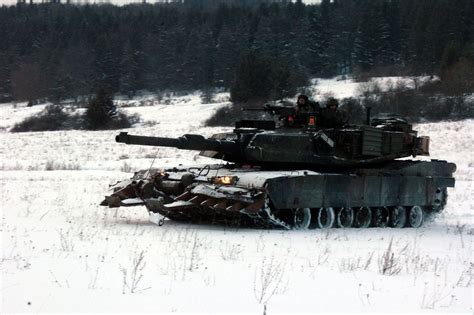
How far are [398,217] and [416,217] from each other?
2.05 feet

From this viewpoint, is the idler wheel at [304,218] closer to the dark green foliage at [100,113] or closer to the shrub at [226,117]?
the shrub at [226,117]

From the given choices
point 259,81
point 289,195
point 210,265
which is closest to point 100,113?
point 259,81

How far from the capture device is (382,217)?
1534cm

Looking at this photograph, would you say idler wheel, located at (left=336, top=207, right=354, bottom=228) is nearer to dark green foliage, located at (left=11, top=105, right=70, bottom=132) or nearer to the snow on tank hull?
the snow on tank hull

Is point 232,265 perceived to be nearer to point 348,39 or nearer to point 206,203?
point 206,203

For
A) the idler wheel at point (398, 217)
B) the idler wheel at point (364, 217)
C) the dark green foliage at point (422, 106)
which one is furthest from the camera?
the dark green foliage at point (422, 106)

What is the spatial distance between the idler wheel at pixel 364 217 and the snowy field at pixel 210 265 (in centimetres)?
70

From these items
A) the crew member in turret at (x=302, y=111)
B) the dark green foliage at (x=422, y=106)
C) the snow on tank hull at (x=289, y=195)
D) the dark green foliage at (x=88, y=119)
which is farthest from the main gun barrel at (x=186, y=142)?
the dark green foliage at (x=88, y=119)

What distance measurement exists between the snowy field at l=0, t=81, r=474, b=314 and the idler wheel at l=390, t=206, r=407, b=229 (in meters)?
0.66

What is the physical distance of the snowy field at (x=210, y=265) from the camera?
271 inches

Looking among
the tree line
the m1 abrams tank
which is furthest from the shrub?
the m1 abrams tank

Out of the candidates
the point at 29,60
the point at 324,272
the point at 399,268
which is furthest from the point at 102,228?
the point at 29,60

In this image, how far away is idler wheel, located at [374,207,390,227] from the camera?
1519 cm

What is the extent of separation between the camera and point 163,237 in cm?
1080
